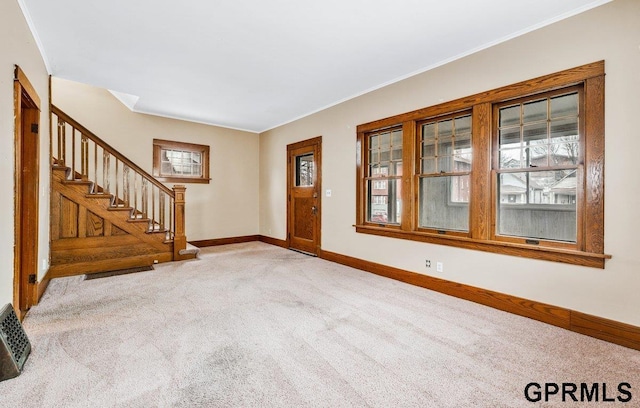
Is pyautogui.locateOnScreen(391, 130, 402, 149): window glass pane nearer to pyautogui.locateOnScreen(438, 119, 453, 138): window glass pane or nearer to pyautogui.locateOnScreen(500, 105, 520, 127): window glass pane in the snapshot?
pyautogui.locateOnScreen(438, 119, 453, 138): window glass pane

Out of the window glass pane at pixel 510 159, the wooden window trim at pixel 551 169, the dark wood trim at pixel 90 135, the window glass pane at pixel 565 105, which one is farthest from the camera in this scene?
the dark wood trim at pixel 90 135

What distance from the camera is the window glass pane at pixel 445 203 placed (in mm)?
3385

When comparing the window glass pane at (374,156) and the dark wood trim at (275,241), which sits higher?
the window glass pane at (374,156)

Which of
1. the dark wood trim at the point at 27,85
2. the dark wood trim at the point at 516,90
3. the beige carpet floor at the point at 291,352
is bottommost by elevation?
the beige carpet floor at the point at 291,352

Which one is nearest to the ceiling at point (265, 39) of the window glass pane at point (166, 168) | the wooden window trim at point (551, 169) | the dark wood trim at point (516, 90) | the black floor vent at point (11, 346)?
the dark wood trim at point (516, 90)

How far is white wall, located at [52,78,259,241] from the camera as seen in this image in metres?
4.98

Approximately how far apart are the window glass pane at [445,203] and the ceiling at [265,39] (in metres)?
1.42

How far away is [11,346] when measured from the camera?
6.11 ft

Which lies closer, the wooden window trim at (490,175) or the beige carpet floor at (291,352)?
the beige carpet floor at (291,352)

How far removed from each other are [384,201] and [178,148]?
4.34 metres

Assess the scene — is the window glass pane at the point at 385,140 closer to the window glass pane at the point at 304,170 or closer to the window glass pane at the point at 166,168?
the window glass pane at the point at 304,170

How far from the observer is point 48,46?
10.3 feet

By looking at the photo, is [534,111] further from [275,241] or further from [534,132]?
[275,241]

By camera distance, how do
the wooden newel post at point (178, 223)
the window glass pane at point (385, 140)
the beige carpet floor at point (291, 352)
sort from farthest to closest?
the wooden newel post at point (178, 223) → the window glass pane at point (385, 140) → the beige carpet floor at point (291, 352)
